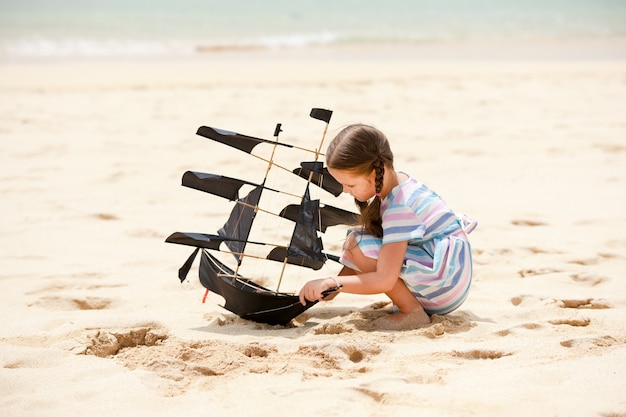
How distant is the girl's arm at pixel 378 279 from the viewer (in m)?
2.63

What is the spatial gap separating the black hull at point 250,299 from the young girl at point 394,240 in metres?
0.10

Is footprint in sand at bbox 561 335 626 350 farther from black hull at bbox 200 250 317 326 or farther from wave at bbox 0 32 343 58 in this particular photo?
wave at bbox 0 32 343 58

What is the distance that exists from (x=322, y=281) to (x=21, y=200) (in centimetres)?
269

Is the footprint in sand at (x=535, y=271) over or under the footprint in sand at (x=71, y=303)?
over

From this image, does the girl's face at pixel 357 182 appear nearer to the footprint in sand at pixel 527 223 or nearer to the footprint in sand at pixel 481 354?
the footprint in sand at pixel 481 354

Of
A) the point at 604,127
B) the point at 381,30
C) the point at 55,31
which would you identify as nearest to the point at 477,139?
the point at 604,127

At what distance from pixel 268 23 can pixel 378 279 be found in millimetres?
23829

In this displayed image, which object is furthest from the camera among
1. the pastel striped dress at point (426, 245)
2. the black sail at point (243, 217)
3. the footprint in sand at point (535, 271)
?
the footprint in sand at point (535, 271)

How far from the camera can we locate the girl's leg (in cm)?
273

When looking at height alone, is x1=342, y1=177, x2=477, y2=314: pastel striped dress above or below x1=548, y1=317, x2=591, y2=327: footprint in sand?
above

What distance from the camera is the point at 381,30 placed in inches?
951

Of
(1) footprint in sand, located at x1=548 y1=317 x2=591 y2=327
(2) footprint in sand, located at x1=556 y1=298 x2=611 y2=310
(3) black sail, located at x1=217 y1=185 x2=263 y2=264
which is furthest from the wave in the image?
(1) footprint in sand, located at x1=548 y1=317 x2=591 y2=327

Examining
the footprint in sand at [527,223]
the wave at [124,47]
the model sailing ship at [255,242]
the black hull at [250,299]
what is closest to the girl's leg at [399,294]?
the model sailing ship at [255,242]

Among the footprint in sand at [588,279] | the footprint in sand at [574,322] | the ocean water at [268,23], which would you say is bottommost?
the footprint in sand at [574,322]
